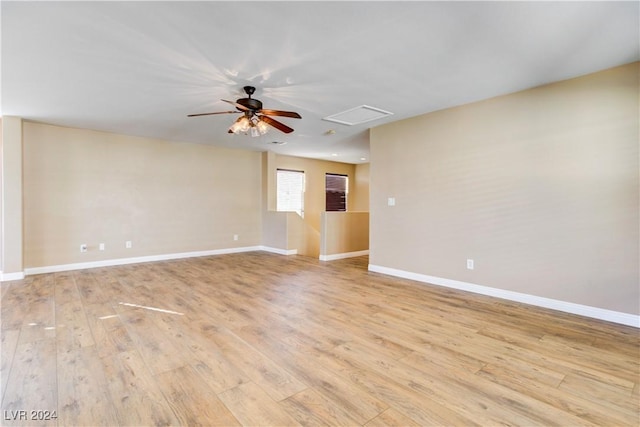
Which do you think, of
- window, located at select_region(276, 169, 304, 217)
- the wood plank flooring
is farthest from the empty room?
window, located at select_region(276, 169, 304, 217)

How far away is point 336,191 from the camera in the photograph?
29.9ft

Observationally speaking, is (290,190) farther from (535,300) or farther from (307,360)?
(307,360)

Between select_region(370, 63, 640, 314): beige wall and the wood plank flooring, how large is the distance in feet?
1.45

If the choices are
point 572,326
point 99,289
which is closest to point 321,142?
point 99,289

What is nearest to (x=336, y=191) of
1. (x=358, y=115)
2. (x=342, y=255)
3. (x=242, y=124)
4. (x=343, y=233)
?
(x=343, y=233)

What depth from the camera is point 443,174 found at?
4.18 meters

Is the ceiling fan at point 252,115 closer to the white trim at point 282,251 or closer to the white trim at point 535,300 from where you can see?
the white trim at point 535,300

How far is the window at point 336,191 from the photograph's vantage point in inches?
351

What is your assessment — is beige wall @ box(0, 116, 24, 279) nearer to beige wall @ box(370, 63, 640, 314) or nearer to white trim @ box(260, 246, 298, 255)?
white trim @ box(260, 246, 298, 255)

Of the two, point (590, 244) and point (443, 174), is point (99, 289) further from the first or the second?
point (590, 244)

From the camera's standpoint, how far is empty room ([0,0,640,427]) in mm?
1871

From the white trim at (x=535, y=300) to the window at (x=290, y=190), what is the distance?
13.1 feet

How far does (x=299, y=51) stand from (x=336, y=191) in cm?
665

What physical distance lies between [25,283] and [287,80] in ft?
15.0
